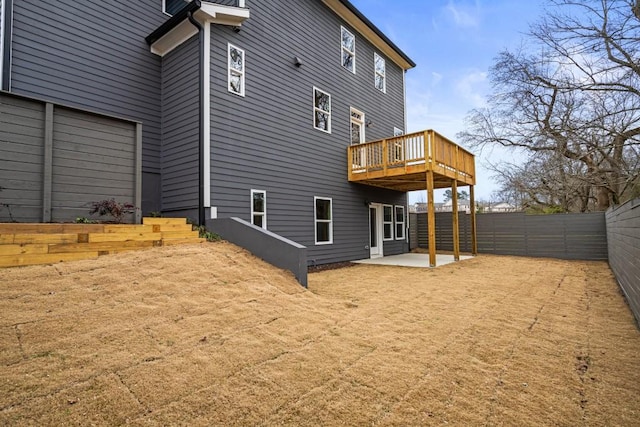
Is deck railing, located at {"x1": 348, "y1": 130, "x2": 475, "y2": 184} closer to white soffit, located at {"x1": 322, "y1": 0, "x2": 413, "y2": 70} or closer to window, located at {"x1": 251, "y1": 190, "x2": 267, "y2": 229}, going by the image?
window, located at {"x1": 251, "y1": 190, "x2": 267, "y2": 229}

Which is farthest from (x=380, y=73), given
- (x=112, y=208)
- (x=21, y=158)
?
(x=21, y=158)

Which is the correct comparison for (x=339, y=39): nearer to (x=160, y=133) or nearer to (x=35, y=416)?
(x=160, y=133)

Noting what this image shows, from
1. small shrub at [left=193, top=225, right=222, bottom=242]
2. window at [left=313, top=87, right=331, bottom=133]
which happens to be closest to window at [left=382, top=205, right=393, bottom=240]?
window at [left=313, top=87, right=331, bottom=133]

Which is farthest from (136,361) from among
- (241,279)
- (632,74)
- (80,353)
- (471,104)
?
(471,104)

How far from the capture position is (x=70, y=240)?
3.87 metres

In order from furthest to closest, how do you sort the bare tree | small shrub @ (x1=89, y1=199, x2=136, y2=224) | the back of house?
the bare tree → small shrub @ (x1=89, y1=199, x2=136, y2=224) → the back of house

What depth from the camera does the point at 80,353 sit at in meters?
2.23

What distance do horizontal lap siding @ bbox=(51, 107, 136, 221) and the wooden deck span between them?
19.8 feet

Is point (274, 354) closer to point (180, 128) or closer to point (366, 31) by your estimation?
point (180, 128)

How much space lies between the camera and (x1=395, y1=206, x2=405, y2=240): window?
484 inches

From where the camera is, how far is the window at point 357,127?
10.5 meters

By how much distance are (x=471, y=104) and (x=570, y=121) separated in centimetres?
901

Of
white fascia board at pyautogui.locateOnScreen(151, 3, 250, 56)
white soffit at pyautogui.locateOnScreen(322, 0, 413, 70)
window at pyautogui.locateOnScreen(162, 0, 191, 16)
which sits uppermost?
white soffit at pyautogui.locateOnScreen(322, 0, 413, 70)

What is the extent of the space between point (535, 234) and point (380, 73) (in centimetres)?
797
